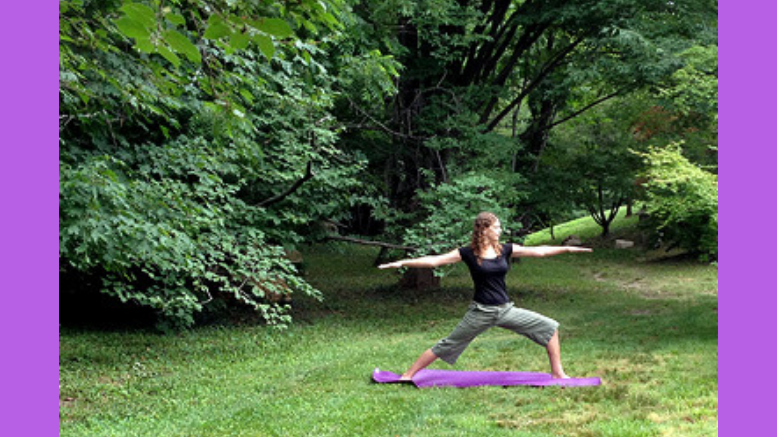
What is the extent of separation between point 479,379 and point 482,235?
161 cm

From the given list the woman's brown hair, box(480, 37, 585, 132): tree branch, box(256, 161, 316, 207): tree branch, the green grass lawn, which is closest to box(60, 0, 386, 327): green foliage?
box(256, 161, 316, 207): tree branch

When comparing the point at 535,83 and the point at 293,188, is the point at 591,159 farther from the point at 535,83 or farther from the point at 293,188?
the point at 293,188

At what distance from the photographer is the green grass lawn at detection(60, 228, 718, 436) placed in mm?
5938

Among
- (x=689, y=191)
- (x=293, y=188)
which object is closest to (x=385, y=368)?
(x=293, y=188)

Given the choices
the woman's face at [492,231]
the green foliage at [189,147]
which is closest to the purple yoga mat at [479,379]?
the woman's face at [492,231]

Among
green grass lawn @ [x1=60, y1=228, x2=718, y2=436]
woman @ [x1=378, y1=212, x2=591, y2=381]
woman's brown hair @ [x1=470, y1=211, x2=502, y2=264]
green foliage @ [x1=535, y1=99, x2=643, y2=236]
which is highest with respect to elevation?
green foliage @ [x1=535, y1=99, x2=643, y2=236]

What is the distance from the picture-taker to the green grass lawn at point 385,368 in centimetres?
594

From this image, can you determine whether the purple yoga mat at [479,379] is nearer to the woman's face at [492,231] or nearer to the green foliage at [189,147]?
the woman's face at [492,231]

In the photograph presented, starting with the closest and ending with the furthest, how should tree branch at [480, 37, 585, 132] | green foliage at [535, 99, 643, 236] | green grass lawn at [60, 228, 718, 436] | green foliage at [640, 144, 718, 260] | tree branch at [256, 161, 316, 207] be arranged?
1. green grass lawn at [60, 228, 718, 436]
2. green foliage at [640, 144, 718, 260]
3. tree branch at [256, 161, 316, 207]
4. tree branch at [480, 37, 585, 132]
5. green foliage at [535, 99, 643, 236]

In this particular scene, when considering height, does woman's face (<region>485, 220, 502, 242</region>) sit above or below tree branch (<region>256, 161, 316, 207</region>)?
below

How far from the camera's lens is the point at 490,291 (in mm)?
7133

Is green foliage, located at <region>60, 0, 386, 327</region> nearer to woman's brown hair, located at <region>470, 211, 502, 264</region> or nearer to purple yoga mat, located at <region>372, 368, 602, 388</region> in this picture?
purple yoga mat, located at <region>372, 368, 602, 388</region>

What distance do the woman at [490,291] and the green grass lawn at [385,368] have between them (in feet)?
1.90

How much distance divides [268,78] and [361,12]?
11.4ft
